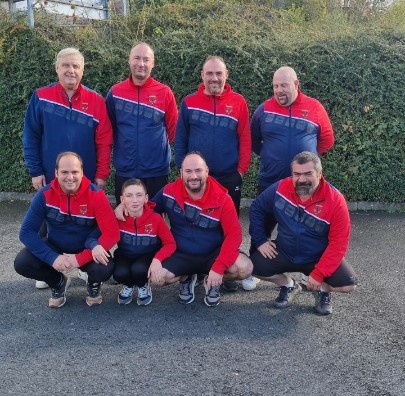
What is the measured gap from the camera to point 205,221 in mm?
4527

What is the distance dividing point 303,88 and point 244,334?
489 cm

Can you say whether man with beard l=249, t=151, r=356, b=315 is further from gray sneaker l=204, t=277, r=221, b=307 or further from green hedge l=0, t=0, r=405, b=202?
green hedge l=0, t=0, r=405, b=202

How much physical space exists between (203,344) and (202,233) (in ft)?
3.62

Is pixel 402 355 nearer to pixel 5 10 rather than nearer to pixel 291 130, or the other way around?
pixel 291 130

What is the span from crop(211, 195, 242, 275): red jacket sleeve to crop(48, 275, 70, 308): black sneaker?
1394mm

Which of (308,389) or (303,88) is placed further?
(303,88)

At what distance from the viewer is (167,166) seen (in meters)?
5.17

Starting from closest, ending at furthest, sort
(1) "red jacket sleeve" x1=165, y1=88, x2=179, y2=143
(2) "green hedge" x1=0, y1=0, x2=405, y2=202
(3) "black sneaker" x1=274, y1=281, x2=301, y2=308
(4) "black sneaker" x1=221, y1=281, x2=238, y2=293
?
(3) "black sneaker" x1=274, y1=281, x2=301, y2=308 → (4) "black sneaker" x1=221, y1=281, x2=238, y2=293 → (1) "red jacket sleeve" x1=165, y1=88, x2=179, y2=143 → (2) "green hedge" x1=0, y1=0, x2=405, y2=202

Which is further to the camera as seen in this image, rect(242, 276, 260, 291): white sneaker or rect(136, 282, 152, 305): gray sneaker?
rect(242, 276, 260, 291): white sneaker

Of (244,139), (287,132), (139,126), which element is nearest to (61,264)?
(139,126)

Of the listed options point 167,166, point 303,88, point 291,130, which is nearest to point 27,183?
point 167,166

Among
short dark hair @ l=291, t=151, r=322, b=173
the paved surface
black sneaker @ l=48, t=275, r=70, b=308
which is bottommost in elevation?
the paved surface

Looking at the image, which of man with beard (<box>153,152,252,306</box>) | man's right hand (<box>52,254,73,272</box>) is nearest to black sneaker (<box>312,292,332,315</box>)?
man with beard (<box>153,152,252,306</box>)

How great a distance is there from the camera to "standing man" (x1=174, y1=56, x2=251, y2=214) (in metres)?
4.84
